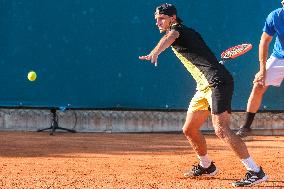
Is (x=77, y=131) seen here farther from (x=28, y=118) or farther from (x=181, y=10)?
(x=181, y=10)

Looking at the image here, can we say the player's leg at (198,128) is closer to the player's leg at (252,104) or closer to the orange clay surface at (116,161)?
the orange clay surface at (116,161)

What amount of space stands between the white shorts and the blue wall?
646cm

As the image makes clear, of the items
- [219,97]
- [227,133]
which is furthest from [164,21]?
[227,133]

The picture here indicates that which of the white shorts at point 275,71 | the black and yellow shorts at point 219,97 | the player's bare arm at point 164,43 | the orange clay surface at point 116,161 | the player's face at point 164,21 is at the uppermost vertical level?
the player's face at point 164,21

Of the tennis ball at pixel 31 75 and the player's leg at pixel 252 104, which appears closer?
the player's leg at pixel 252 104

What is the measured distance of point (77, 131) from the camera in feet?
46.0

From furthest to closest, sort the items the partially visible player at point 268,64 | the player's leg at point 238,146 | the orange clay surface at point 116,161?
1. the partially visible player at point 268,64
2. the orange clay surface at point 116,161
3. the player's leg at point 238,146

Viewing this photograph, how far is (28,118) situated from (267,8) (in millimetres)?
5881

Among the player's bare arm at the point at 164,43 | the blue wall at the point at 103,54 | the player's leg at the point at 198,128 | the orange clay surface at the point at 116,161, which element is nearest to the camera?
the player's bare arm at the point at 164,43

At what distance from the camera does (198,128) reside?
22.5 feet

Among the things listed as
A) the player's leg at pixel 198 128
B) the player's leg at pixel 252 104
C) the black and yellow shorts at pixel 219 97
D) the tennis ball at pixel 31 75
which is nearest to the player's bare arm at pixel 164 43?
the black and yellow shorts at pixel 219 97

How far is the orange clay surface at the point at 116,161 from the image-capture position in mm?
6523

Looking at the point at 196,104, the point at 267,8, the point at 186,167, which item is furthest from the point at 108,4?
the point at 196,104

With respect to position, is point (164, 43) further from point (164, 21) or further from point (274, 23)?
point (274, 23)
